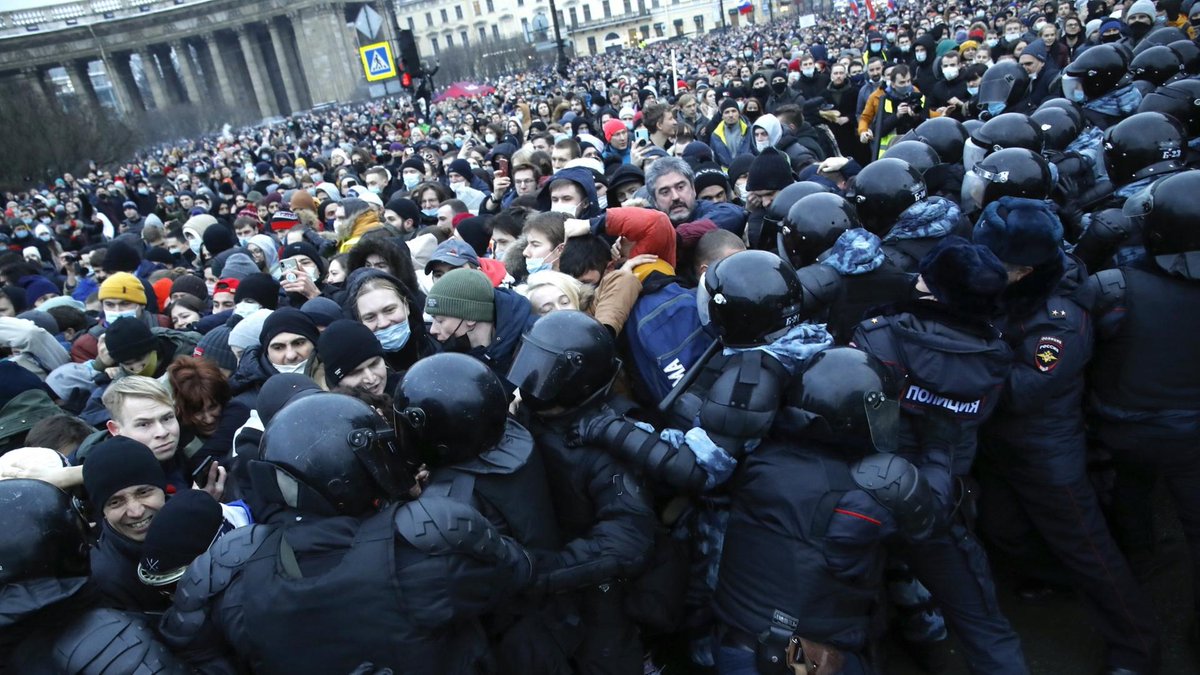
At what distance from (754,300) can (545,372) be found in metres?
0.72

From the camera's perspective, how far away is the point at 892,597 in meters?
3.05

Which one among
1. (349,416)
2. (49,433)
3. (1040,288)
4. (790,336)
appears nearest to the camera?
(349,416)

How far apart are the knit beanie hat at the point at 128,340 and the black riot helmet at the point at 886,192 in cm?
412

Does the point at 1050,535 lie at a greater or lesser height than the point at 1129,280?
lesser

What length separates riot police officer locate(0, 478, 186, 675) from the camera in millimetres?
1769

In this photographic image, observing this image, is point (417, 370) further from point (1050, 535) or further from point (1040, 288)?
point (1050, 535)

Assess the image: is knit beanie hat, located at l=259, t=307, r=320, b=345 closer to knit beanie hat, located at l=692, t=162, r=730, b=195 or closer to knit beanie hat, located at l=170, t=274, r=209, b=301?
knit beanie hat, located at l=170, t=274, r=209, b=301

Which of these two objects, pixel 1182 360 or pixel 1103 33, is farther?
pixel 1103 33

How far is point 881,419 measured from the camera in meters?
2.09

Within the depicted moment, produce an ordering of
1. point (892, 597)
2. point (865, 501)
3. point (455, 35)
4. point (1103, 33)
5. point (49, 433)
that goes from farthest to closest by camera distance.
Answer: point (455, 35) < point (1103, 33) < point (49, 433) < point (892, 597) < point (865, 501)

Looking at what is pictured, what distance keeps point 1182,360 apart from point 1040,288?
0.61 m

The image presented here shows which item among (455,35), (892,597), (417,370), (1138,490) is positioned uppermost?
(455,35)

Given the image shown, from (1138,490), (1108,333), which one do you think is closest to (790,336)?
(1108,333)

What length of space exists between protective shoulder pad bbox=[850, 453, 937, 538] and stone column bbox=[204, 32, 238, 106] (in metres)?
75.2
